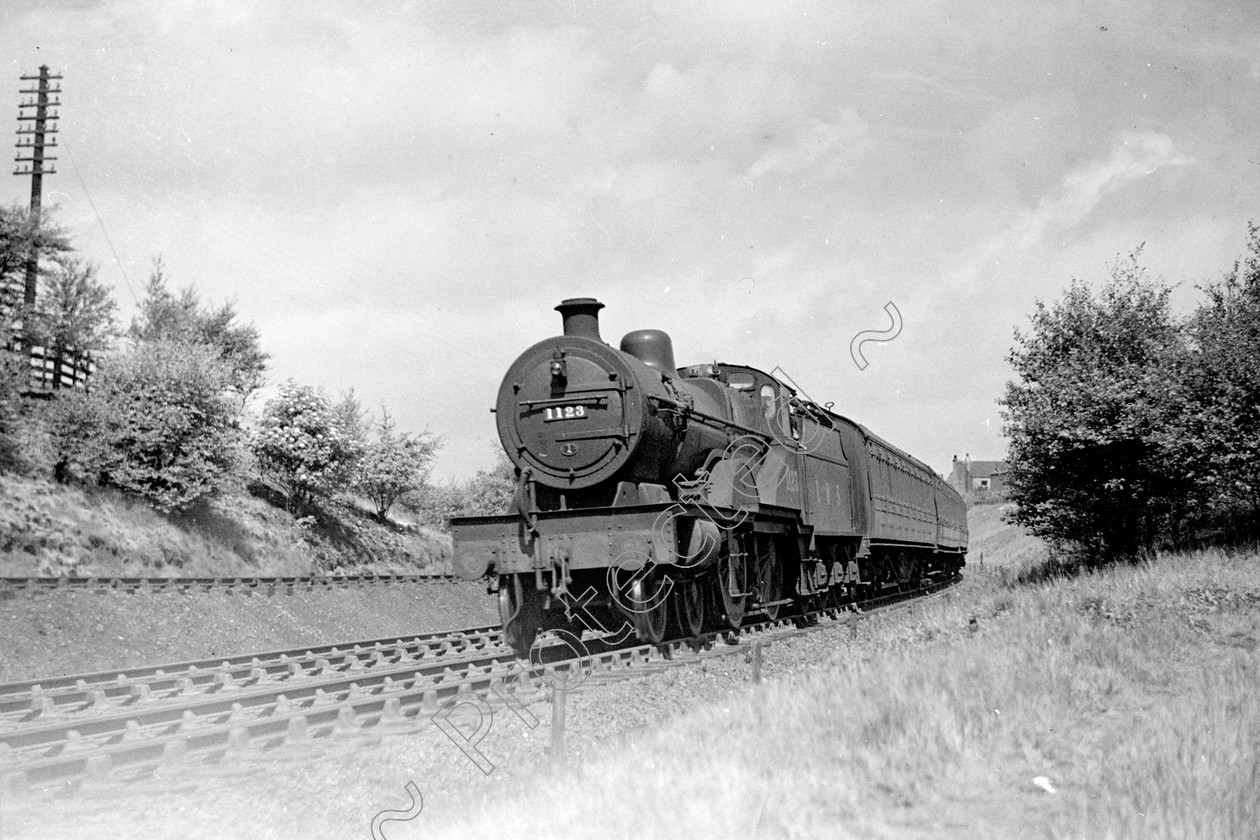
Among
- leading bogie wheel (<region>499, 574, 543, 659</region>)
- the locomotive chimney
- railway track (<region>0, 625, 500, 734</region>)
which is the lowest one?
railway track (<region>0, 625, 500, 734</region>)

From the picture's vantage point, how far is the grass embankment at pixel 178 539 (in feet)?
58.9

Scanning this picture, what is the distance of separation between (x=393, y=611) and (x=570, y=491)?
968 centimetres

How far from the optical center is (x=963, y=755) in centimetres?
543

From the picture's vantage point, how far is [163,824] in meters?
5.33

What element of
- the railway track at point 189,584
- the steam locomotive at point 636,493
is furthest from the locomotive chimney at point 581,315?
the railway track at point 189,584

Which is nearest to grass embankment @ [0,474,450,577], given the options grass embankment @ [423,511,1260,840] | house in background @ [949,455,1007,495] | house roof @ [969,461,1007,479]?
grass embankment @ [423,511,1260,840]

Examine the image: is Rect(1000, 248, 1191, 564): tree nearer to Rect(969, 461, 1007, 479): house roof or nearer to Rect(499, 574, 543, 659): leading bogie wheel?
Rect(499, 574, 543, 659): leading bogie wheel

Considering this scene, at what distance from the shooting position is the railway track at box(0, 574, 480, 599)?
1431 cm

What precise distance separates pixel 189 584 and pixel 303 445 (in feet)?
34.0

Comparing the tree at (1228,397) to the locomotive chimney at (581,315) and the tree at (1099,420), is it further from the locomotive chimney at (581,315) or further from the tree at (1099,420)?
the locomotive chimney at (581,315)

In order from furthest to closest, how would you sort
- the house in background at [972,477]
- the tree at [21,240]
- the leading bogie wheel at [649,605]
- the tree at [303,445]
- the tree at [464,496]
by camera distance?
the house in background at [972,477] < the tree at [464,496] < the tree at [303,445] < the tree at [21,240] < the leading bogie wheel at [649,605]

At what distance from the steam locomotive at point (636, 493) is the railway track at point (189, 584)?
10.3 ft

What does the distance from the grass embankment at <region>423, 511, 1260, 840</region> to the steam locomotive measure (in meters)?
2.59

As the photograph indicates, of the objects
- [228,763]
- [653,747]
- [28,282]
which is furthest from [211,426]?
[653,747]
